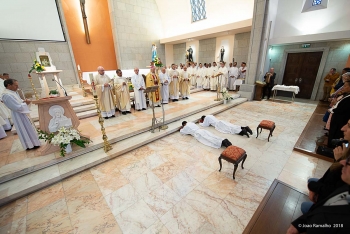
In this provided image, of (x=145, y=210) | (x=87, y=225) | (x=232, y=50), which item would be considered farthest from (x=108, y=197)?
(x=232, y=50)

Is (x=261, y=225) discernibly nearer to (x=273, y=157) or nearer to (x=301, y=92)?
(x=273, y=157)

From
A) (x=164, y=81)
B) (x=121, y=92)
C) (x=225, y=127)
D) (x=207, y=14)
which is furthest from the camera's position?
(x=207, y=14)

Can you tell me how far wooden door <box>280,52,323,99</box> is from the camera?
8432mm

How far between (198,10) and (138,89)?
29.5ft

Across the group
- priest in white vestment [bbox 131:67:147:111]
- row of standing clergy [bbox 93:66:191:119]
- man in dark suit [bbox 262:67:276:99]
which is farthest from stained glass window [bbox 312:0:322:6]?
priest in white vestment [bbox 131:67:147:111]

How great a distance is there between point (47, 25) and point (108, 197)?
32.1 feet

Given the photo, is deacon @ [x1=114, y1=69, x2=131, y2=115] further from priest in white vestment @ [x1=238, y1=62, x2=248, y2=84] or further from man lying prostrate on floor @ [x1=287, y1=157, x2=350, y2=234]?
priest in white vestment @ [x1=238, y1=62, x2=248, y2=84]

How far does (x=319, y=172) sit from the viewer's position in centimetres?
298

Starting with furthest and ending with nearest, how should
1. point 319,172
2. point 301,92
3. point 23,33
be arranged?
point 301,92
point 23,33
point 319,172

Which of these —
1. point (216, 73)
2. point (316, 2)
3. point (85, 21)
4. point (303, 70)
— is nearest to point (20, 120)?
point (85, 21)

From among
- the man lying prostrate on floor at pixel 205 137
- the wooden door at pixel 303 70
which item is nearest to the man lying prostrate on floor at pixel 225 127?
the man lying prostrate on floor at pixel 205 137

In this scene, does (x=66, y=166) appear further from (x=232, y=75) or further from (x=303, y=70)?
(x=303, y=70)

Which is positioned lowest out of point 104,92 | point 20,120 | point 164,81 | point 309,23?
point 20,120

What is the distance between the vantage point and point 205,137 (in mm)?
4137
